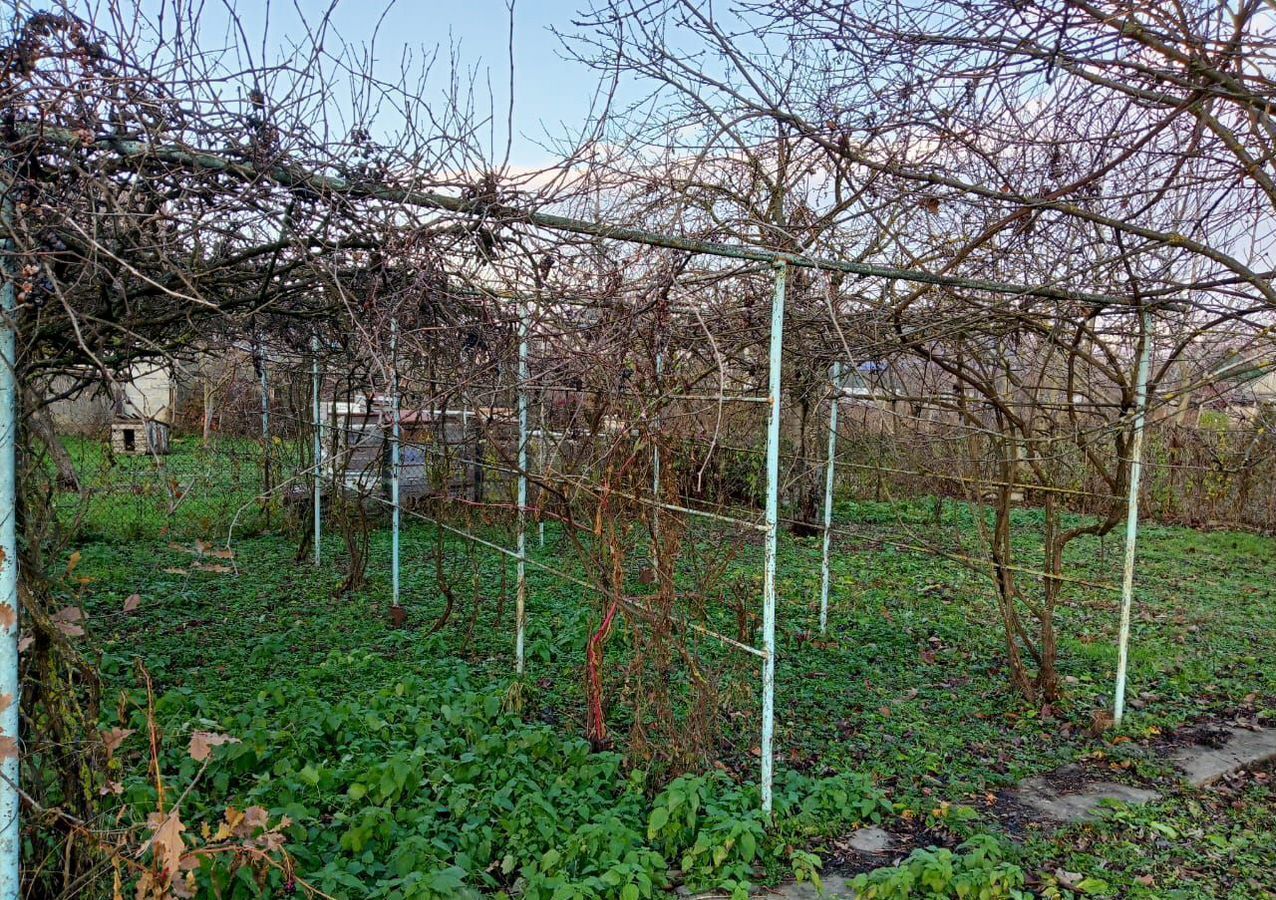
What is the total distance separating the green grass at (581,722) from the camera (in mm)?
3291

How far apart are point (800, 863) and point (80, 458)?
6294mm

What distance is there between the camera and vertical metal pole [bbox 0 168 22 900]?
7.20 ft

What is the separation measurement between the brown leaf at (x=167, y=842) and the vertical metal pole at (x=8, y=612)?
1.08 ft

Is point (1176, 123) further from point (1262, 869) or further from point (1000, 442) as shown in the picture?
point (1262, 869)

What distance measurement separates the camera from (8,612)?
7.20ft

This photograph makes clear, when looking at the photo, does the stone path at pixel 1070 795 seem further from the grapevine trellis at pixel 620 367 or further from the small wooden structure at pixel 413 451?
the small wooden structure at pixel 413 451

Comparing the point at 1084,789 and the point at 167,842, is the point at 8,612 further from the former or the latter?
the point at 1084,789

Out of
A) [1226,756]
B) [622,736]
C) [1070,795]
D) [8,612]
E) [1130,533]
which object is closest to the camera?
[8,612]

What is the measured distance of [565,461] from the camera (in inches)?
181

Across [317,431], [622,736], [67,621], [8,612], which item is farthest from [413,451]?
[8,612]

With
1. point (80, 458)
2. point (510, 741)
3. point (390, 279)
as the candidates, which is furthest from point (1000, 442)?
point (80, 458)

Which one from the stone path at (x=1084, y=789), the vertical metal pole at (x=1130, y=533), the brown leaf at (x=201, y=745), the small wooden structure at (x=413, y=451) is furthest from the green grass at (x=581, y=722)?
the small wooden structure at (x=413, y=451)

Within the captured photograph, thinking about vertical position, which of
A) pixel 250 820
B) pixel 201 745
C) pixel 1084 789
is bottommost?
pixel 1084 789

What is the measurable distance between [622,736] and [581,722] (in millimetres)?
272
